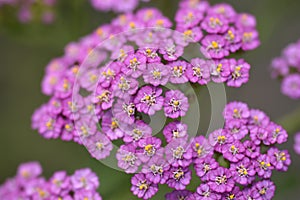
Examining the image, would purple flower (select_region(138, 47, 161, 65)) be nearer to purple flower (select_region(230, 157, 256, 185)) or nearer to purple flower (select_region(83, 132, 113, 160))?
purple flower (select_region(83, 132, 113, 160))

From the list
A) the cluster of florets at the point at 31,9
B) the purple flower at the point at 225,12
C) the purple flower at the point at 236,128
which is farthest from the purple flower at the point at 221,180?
the cluster of florets at the point at 31,9

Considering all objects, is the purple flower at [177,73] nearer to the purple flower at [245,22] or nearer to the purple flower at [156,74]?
the purple flower at [156,74]

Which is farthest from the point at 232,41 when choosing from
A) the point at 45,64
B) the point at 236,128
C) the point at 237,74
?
the point at 45,64

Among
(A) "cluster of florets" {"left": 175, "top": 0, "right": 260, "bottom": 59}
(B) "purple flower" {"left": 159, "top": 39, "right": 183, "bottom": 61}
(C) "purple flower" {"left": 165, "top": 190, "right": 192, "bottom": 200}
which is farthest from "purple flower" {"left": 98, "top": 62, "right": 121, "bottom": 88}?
(C) "purple flower" {"left": 165, "top": 190, "right": 192, "bottom": 200}

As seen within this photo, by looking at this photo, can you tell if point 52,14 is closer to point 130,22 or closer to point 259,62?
point 130,22

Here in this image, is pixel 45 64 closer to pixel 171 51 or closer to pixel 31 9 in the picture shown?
pixel 31 9
